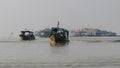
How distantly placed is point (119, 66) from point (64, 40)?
2110 inches

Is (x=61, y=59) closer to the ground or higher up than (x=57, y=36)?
closer to the ground

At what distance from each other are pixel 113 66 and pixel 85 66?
5.55 ft

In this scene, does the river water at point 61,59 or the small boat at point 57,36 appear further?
the small boat at point 57,36

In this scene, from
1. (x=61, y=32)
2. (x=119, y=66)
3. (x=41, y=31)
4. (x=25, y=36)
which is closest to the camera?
(x=119, y=66)

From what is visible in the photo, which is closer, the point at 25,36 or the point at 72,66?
the point at 72,66

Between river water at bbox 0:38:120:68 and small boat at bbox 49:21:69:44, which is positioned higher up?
small boat at bbox 49:21:69:44

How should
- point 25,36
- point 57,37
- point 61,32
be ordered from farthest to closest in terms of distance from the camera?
point 25,36, point 61,32, point 57,37

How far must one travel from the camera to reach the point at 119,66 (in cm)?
1820

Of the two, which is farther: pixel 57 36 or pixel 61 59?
pixel 57 36

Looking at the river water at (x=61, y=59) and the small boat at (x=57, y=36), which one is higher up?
the small boat at (x=57, y=36)

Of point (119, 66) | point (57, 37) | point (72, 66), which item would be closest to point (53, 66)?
point (72, 66)

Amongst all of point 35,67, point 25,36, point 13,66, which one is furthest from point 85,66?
point 25,36

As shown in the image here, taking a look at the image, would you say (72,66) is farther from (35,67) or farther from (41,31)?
(41,31)

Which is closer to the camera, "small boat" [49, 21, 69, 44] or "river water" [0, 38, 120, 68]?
"river water" [0, 38, 120, 68]
